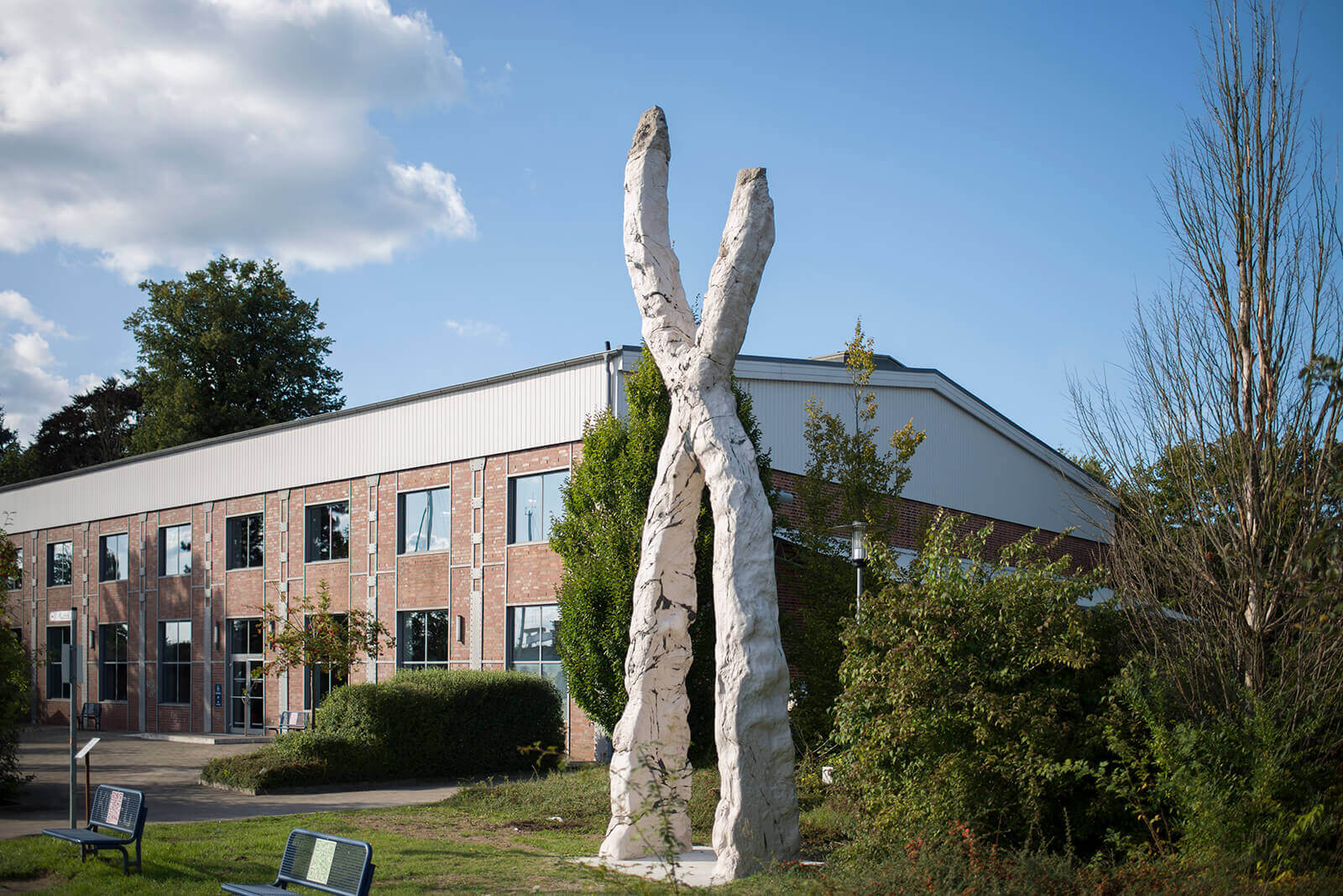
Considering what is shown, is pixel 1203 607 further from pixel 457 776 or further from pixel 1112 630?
pixel 457 776

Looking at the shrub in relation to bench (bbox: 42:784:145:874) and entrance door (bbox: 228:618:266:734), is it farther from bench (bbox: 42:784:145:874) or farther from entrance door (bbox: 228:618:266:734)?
entrance door (bbox: 228:618:266:734)

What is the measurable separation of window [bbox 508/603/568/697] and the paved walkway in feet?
12.2

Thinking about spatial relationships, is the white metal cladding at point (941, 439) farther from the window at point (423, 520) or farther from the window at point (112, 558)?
the window at point (112, 558)

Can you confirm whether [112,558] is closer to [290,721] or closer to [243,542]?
[243,542]

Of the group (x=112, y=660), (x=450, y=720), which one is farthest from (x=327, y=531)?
(x=112, y=660)

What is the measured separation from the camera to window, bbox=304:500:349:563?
26062 millimetres

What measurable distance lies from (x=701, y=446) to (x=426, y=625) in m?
15.5

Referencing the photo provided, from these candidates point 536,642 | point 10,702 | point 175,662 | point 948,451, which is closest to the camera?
point 10,702

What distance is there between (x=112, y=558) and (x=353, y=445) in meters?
13.0

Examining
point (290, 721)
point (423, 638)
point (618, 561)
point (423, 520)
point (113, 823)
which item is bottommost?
point (290, 721)

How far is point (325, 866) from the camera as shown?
7.19 m

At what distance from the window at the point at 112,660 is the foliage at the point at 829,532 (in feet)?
76.8

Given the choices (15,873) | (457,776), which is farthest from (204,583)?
(15,873)

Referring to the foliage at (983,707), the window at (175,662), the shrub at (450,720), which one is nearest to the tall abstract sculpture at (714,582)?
the foliage at (983,707)
